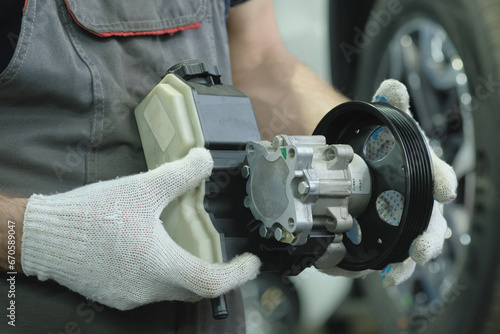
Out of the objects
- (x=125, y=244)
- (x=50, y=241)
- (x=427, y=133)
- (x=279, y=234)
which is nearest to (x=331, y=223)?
(x=279, y=234)

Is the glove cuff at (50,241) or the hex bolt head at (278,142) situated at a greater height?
the hex bolt head at (278,142)

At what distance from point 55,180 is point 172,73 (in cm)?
23

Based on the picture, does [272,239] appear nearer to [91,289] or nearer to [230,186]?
[230,186]

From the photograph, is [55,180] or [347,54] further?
[347,54]

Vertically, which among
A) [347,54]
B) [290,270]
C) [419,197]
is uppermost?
[419,197]

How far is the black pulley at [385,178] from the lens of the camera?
0.65m

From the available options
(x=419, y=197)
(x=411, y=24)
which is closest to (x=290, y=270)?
(x=419, y=197)

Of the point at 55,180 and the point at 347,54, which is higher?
the point at 55,180

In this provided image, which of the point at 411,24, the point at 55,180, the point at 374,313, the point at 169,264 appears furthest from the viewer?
the point at 374,313

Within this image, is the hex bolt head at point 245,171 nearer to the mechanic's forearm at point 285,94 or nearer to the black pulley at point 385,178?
the black pulley at point 385,178

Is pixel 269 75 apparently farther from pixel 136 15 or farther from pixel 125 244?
pixel 125 244

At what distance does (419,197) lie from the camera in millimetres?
653

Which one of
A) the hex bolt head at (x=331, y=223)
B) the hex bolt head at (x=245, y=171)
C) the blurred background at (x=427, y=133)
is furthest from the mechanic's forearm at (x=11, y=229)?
the blurred background at (x=427, y=133)

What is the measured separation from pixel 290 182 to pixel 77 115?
356 millimetres
